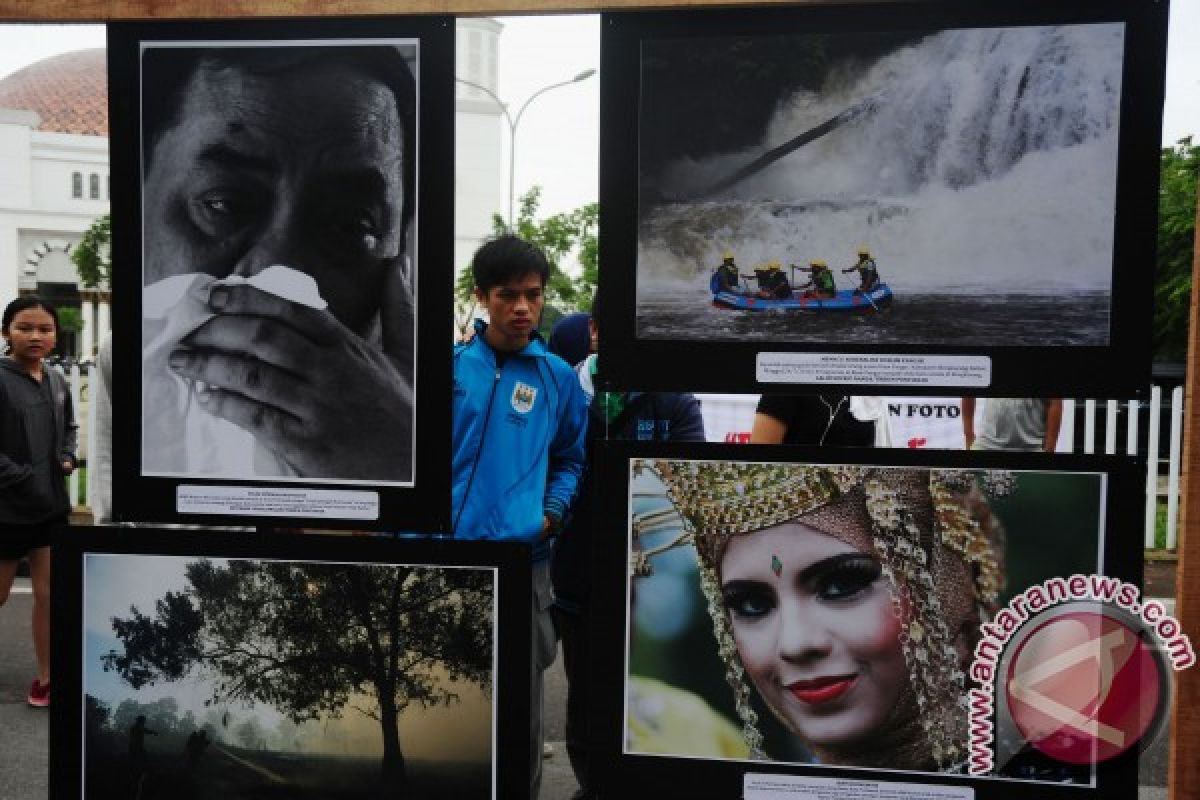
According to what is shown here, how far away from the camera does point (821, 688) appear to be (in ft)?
6.17

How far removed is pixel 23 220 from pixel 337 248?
183ft

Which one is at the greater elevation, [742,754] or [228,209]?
[228,209]

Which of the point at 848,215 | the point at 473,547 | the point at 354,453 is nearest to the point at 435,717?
the point at 473,547

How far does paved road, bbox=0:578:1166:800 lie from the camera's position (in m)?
3.92

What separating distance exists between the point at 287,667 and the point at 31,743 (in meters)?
2.91

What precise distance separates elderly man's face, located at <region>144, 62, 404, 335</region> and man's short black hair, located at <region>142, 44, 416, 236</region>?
0.01 metres

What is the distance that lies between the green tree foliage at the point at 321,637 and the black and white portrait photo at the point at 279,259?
18 centimetres

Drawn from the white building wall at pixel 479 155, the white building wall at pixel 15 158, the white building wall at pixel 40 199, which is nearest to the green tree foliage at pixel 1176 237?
the white building wall at pixel 40 199

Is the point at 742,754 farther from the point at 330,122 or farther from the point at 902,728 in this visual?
the point at 330,122

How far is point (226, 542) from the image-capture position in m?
2.02

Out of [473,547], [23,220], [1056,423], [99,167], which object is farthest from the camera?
Result: [99,167]

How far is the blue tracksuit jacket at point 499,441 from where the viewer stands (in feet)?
8.62

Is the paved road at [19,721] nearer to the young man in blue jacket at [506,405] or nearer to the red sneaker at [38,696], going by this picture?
the red sneaker at [38,696]
